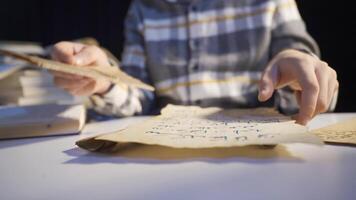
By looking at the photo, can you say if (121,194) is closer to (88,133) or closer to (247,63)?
(88,133)

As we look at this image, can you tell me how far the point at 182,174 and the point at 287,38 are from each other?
59 cm

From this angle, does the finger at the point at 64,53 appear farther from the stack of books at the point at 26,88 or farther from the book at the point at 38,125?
the stack of books at the point at 26,88

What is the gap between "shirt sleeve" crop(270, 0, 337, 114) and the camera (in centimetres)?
75

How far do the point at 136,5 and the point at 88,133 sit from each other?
534mm

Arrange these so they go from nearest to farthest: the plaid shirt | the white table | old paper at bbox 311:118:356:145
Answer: the white table → old paper at bbox 311:118:356:145 → the plaid shirt

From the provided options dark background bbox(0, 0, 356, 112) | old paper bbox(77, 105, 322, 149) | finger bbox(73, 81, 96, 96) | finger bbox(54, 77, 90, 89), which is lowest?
old paper bbox(77, 105, 322, 149)

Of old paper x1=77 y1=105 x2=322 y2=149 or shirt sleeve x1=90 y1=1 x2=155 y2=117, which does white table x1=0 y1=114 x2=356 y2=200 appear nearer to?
old paper x1=77 y1=105 x2=322 y2=149

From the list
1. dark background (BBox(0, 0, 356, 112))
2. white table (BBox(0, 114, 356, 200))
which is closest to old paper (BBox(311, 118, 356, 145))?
white table (BBox(0, 114, 356, 200))

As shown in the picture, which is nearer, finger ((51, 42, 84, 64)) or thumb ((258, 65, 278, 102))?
thumb ((258, 65, 278, 102))

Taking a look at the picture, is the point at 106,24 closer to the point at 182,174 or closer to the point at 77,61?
the point at 77,61

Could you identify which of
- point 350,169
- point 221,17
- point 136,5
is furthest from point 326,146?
point 136,5

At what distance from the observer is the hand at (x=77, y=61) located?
502mm

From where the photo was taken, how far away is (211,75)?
828 millimetres

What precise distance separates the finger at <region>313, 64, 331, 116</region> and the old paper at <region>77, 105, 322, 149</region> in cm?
5
